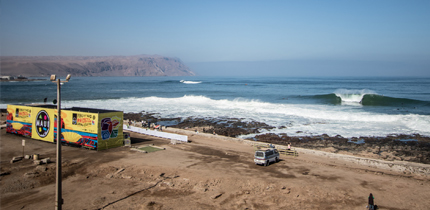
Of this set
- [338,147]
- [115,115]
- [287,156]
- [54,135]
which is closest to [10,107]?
[54,135]

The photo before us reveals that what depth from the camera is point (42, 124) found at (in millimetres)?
21891

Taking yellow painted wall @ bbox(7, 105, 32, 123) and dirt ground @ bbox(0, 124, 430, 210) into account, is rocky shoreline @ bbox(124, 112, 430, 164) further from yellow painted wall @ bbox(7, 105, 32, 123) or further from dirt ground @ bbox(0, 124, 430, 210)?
yellow painted wall @ bbox(7, 105, 32, 123)

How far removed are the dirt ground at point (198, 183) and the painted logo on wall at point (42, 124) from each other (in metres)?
2.82

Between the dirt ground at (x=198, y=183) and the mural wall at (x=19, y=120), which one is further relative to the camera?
the mural wall at (x=19, y=120)

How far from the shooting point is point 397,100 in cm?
5288

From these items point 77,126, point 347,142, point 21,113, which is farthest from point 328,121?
point 21,113

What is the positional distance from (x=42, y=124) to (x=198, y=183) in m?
15.6

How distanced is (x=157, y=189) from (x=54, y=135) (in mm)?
12721

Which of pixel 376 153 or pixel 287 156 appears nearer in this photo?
pixel 287 156

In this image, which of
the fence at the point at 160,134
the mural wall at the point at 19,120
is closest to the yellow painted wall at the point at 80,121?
the mural wall at the point at 19,120

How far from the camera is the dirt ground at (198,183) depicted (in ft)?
37.2

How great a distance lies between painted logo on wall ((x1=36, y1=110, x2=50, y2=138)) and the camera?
21.5m

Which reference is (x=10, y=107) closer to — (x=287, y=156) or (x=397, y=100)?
(x=287, y=156)

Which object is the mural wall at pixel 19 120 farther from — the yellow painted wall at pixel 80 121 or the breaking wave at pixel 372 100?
the breaking wave at pixel 372 100
